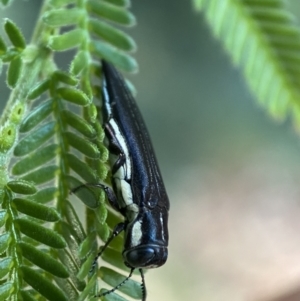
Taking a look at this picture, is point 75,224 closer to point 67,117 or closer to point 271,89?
point 67,117

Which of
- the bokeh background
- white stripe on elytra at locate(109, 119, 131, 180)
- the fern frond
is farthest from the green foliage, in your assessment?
the bokeh background

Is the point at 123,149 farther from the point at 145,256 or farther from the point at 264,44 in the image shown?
the point at 264,44

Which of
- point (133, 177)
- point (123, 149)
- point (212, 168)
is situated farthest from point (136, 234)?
point (212, 168)

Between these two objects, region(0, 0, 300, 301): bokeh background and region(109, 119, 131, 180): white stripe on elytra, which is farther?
region(0, 0, 300, 301): bokeh background

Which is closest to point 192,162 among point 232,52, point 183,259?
point 183,259

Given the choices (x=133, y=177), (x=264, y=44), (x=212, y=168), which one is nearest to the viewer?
(x=133, y=177)

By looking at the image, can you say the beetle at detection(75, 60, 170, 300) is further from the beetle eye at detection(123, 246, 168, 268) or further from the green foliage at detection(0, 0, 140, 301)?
the green foliage at detection(0, 0, 140, 301)
